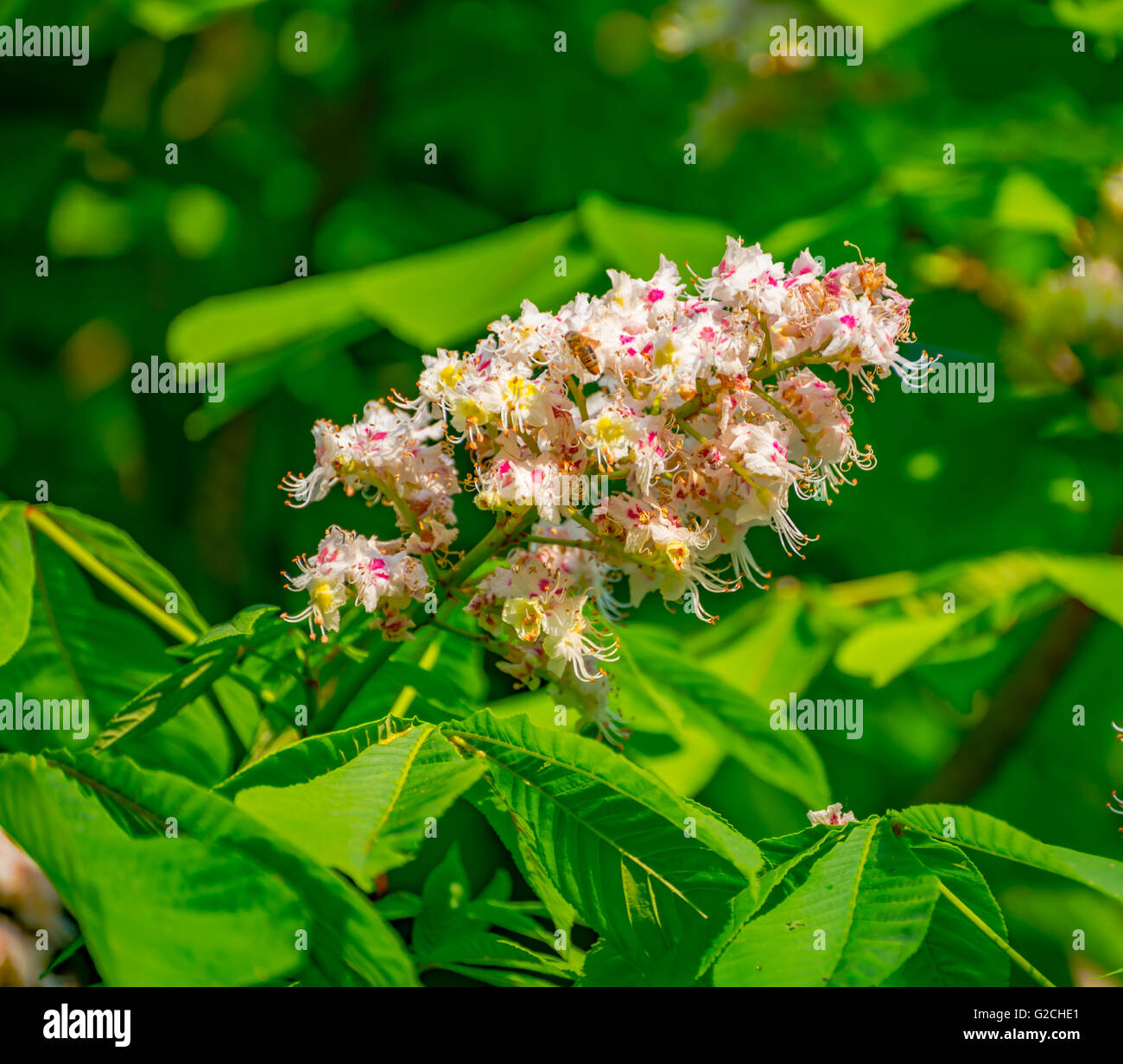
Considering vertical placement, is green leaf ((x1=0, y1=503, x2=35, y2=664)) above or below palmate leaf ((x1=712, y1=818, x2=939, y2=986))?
above

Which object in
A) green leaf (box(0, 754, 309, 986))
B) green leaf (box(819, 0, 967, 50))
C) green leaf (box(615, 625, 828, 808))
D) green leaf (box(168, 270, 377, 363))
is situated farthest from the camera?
green leaf (box(168, 270, 377, 363))

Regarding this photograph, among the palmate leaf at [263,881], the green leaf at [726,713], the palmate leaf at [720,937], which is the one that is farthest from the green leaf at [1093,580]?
the palmate leaf at [263,881]

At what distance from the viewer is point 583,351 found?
92 cm

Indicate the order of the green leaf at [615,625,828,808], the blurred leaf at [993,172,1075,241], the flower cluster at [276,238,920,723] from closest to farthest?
the flower cluster at [276,238,920,723]
the green leaf at [615,625,828,808]
the blurred leaf at [993,172,1075,241]

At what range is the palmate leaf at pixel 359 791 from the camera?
635 mm

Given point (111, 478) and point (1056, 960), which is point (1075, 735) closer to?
point (1056, 960)

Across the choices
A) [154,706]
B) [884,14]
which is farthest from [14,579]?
[884,14]

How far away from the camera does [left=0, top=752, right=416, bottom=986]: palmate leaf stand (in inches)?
23.7

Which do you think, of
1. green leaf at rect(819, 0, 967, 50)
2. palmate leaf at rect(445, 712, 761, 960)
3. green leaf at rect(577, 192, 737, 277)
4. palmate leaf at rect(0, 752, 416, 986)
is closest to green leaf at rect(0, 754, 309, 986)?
palmate leaf at rect(0, 752, 416, 986)

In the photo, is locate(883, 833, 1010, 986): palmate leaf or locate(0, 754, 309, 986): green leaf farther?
locate(883, 833, 1010, 986): palmate leaf

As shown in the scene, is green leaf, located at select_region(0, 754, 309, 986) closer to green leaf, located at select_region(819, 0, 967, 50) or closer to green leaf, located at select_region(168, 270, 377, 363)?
green leaf, located at select_region(168, 270, 377, 363)

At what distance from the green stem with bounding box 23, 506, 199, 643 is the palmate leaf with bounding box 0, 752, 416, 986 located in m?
0.45

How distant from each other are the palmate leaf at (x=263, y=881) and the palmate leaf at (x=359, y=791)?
0.01m

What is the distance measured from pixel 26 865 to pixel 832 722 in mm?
1344
